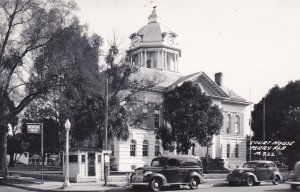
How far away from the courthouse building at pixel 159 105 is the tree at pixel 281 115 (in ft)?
15.0

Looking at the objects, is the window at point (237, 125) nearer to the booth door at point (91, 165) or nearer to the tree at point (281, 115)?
the tree at point (281, 115)

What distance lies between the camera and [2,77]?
30.6 meters

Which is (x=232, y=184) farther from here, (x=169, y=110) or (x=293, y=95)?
(x=293, y=95)

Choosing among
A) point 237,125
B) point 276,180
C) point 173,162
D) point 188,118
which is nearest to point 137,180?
point 173,162

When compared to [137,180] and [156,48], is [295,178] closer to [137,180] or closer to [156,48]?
[137,180]

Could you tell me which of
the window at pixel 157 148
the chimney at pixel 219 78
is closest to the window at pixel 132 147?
the window at pixel 157 148

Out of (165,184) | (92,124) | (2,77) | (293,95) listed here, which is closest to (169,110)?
(92,124)

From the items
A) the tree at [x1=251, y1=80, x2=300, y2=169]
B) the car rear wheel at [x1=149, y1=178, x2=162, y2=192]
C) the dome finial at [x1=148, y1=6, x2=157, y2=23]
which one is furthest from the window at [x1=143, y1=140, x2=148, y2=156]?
the car rear wheel at [x1=149, y1=178, x2=162, y2=192]

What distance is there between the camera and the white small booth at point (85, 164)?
2864 centimetres

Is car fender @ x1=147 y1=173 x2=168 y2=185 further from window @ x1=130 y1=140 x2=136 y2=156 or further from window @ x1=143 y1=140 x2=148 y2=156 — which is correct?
window @ x1=143 y1=140 x2=148 y2=156

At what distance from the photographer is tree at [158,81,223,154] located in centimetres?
4366

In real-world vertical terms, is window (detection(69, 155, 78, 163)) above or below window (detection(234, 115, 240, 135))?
below

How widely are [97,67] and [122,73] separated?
12.0 ft

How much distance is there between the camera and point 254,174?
2791 centimetres
